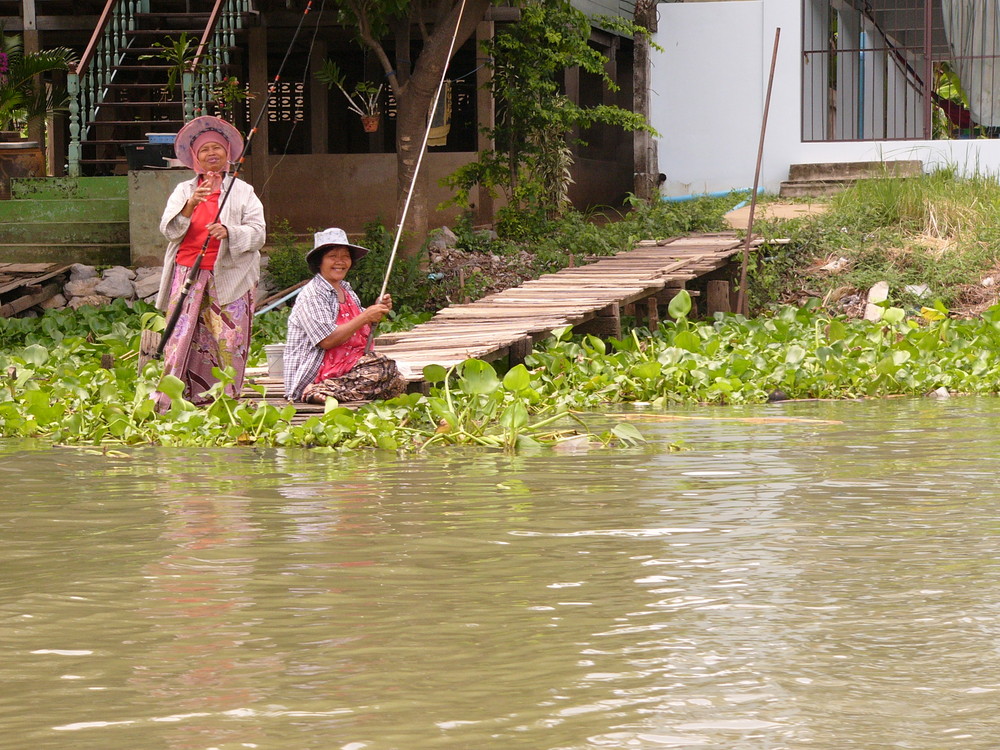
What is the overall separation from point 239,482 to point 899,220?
9404 mm

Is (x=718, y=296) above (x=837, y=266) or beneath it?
beneath

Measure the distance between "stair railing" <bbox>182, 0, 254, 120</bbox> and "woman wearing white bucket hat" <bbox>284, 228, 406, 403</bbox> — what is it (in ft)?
21.5

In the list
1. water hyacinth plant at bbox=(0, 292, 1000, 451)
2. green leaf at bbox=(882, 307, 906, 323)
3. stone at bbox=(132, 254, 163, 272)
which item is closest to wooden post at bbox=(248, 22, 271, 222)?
stone at bbox=(132, 254, 163, 272)

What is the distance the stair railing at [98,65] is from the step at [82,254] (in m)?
0.88

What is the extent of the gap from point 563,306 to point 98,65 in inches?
273

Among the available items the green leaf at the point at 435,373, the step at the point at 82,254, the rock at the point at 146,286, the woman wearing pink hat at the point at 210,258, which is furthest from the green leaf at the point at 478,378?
the step at the point at 82,254

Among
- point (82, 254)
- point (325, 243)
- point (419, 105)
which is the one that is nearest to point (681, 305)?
point (325, 243)

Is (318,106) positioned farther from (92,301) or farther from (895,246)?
(895,246)

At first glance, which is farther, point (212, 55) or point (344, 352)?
point (212, 55)

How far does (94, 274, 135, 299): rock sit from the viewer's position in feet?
42.3

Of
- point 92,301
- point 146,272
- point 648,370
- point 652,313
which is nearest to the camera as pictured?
point 648,370

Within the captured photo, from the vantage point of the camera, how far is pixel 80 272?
43.3 ft

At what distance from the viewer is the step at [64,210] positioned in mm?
13945

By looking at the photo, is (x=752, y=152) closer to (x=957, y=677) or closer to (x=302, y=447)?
(x=302, y=447)
